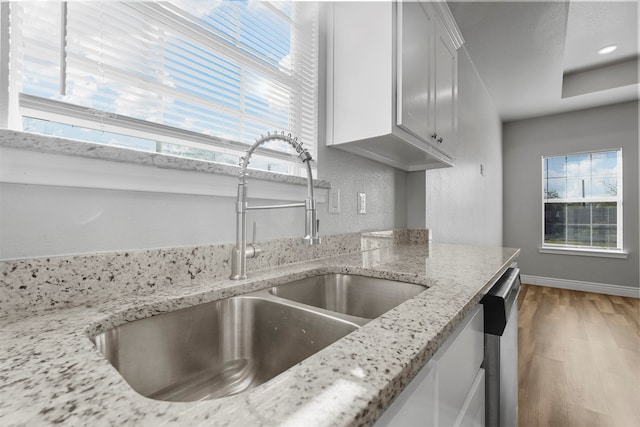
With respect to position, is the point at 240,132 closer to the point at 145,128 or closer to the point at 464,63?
the point at 145,128

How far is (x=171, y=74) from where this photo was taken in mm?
892

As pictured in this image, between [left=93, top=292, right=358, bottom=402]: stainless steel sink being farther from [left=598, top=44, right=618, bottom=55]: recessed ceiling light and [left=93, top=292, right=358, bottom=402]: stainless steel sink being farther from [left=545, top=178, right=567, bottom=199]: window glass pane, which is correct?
[left=545, top=178, right=567, bottom=199]: window glass pane

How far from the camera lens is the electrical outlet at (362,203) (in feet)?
5.14

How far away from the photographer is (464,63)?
275 cm

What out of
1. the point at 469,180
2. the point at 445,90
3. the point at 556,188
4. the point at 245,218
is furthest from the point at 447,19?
the point at 556,188

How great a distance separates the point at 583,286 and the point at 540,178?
1.69 m

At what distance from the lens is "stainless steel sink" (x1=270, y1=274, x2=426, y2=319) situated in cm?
94

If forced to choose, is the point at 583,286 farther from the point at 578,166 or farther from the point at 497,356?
the point at 497,356

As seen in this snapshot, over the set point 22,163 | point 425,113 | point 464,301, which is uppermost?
point 425,113

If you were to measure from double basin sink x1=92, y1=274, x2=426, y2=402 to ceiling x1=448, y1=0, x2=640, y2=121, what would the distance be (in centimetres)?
235

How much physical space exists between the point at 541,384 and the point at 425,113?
1.94m

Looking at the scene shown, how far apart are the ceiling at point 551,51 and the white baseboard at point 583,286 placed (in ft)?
8.34

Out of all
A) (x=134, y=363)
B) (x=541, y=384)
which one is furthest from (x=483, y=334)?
(x=541, y=384)

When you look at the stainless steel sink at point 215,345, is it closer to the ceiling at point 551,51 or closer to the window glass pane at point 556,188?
the ceiling at point 551,51
